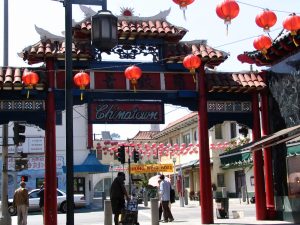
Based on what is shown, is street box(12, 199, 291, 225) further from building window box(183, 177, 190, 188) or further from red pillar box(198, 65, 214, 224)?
building window box(183, 177, 190, 188)

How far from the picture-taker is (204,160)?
17.2 meters

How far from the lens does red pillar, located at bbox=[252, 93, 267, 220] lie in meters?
17.5

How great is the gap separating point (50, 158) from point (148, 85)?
12.8ft

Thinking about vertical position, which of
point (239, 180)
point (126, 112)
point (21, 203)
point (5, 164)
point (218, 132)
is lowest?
point (21, 203)

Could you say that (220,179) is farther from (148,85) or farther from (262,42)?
(262,42)

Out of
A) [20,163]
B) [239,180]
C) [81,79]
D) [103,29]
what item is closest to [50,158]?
[81,79]

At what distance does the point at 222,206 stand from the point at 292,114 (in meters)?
5.29

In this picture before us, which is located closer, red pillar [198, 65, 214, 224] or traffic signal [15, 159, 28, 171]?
red pillar [198, 65, 214, 224]

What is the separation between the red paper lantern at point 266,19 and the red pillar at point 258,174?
213 inches

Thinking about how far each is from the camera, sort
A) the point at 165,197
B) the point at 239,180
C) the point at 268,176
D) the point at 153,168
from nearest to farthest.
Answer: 1. the point at 268,176
2. the point at 165,197
3. the point at 153,168
4. the point at 239,180

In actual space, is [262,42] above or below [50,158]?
above

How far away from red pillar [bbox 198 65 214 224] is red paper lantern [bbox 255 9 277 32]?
4.79 m

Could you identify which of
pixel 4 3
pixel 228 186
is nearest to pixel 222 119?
pixel 4 3

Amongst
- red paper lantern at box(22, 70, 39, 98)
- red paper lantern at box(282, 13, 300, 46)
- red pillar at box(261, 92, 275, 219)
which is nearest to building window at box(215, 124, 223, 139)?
red pillar at box(261, 92, 275, 219)
